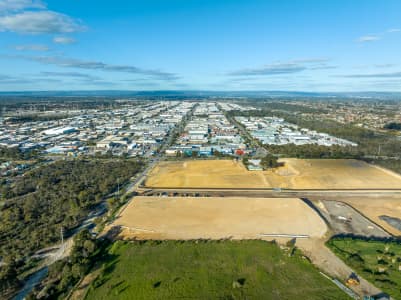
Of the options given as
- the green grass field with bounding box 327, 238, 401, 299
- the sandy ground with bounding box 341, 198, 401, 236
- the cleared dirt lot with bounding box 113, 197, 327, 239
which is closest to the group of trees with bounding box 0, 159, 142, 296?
the cleared dirt lot with bounding box 113, 197, 327, 239

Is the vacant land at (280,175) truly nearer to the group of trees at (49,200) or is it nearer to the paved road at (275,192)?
the paved road at (275,192)

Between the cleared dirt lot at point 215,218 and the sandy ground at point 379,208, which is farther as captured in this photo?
the sandy ground at point 379,208

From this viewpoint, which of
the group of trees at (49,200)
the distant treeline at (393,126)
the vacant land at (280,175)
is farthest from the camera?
the distant treeline at (393,126)

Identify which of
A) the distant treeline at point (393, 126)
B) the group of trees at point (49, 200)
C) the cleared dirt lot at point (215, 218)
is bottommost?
the cleared dirt lot at point (215, 218)

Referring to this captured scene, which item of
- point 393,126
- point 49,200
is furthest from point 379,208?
point 393,126

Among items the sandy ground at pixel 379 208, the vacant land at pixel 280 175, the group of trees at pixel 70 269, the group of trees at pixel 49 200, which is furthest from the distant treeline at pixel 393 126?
the group of trees at pixel 70 269

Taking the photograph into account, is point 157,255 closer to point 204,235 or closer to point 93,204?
point 204,235
